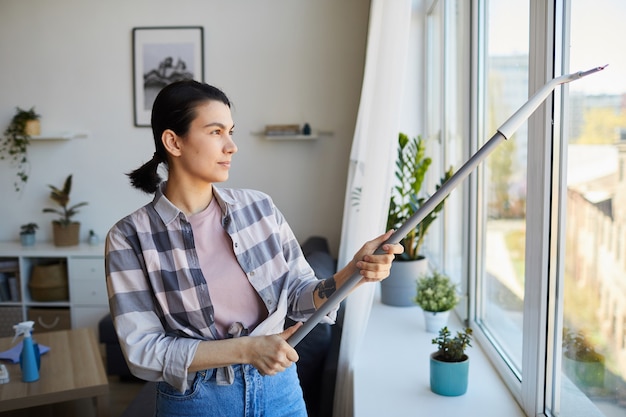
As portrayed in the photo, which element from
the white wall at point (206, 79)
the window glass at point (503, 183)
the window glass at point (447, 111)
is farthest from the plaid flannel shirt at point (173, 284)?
the white wall at point (206, 79)

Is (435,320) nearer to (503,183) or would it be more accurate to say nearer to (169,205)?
(503,183)

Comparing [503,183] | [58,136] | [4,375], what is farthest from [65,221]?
[503,183]

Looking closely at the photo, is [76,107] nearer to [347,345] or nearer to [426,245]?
[426,245]

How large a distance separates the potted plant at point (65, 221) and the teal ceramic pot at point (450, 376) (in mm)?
3326

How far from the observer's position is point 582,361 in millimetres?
1354

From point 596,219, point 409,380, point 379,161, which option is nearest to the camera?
point 596,219

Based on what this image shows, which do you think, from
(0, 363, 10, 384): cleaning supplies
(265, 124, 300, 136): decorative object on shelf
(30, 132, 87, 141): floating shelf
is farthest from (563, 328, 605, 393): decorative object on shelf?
(30, 132, 87, 141): floating shelf

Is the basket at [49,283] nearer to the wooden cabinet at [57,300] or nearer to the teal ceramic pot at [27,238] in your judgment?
the wooden cabinet at [57,300]

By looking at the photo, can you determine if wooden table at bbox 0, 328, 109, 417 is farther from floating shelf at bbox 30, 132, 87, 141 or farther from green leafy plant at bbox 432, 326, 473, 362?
floating shelf at bbox 30, 132, 87, 141

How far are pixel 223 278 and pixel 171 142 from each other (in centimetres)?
31

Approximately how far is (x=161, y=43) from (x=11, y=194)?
59.9 inches

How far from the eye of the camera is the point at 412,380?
2.03 m

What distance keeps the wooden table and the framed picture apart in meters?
2.01

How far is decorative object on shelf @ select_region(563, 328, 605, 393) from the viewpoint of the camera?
1271 millimetres
